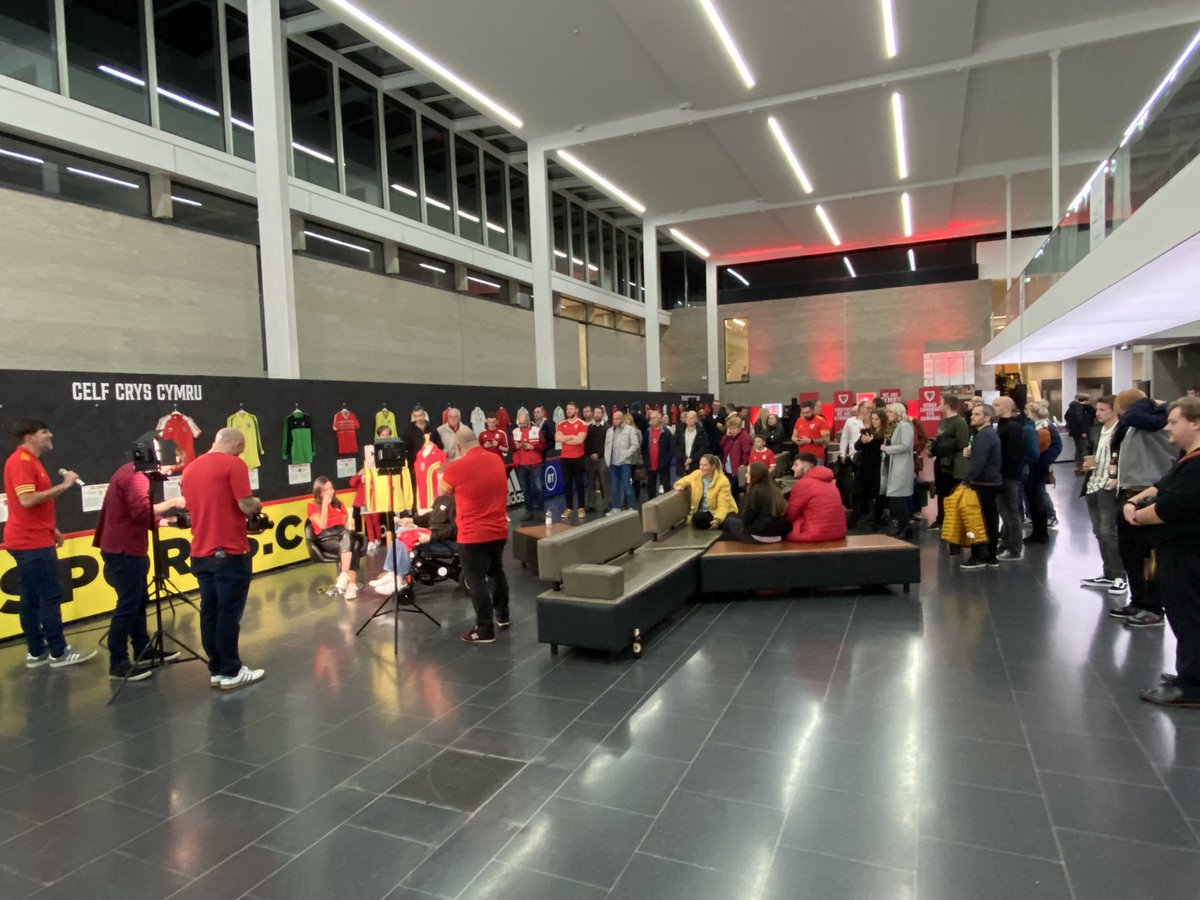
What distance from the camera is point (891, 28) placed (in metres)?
9.62

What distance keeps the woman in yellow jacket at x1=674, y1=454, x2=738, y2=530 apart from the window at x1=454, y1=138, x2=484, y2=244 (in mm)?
10261

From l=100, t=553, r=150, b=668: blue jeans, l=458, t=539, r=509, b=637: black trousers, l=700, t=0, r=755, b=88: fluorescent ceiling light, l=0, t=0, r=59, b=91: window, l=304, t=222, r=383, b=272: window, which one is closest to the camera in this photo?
l=100, t=553, r=150, b=668: blue jeans

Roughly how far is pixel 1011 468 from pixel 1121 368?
9942mm

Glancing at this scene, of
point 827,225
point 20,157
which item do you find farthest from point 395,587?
point 827,225

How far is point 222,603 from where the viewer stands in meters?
4.31

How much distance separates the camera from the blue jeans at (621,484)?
10.9m

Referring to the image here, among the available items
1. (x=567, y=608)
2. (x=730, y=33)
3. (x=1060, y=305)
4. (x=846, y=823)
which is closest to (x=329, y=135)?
(x=730, y=33)

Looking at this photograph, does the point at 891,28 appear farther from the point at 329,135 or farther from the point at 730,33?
the point at 329,135

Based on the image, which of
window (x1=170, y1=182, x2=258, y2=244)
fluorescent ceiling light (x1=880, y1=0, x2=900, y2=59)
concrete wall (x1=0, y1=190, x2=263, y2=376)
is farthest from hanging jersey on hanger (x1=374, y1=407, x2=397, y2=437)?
fluorescent ceiling light (x1=880, y1=0, x2=900, y2=59)

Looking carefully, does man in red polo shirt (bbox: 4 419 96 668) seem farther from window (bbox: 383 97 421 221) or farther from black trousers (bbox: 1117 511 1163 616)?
window (bbox: 383 97 421 221)

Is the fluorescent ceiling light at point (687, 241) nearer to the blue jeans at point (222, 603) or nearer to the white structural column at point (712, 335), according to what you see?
the white structural column at point (712, 335)

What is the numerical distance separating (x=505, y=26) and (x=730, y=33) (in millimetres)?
3195

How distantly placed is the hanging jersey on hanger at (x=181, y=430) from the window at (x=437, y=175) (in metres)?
8.61

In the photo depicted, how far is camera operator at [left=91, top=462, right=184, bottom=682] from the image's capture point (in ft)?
14.9
